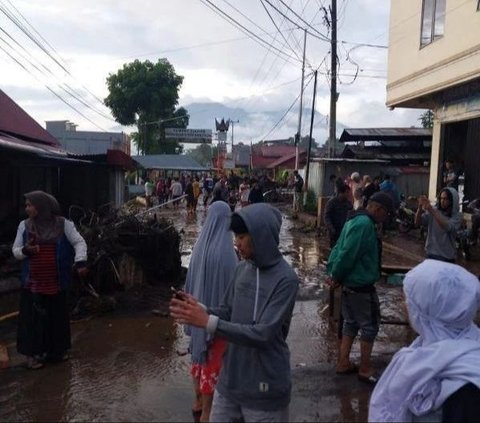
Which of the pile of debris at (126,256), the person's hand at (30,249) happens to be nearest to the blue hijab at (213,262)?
the person's hand at (30,249)

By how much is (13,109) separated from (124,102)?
32536 mm

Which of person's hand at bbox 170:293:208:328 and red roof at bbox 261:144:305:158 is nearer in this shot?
person's hand at bbox 170:293:208:328

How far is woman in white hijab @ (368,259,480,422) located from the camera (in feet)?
6.43

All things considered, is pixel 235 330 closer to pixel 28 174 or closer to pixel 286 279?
pixel 286 279

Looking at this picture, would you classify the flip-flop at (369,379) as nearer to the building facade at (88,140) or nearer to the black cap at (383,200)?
the black cap at (383,200)

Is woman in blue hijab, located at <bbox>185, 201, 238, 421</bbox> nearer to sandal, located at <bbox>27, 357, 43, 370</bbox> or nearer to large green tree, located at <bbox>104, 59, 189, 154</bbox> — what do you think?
sandal, located at <bbox>27, 357, 43, 370</bbox>

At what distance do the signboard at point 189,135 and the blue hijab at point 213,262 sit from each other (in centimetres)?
4902

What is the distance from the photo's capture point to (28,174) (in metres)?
11.6

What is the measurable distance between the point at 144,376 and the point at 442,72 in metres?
10.2

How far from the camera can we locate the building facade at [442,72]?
11.6 meters

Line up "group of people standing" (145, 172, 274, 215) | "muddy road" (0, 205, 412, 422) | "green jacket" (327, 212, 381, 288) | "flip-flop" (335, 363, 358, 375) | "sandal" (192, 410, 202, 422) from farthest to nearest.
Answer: "group of people standing" (145, 172, 274, 215) < "flip-flop" (335, 363, 358, 375) < "green jacket" (327, 212, 381, 288) < "muddy road" (0, 205, 412, 422) < "sandal" (192, 410, 202, 422)

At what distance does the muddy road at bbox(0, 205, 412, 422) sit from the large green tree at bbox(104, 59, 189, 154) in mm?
39551

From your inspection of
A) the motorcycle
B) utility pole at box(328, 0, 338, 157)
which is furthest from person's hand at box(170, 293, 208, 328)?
utility pole at box(328, 0, 338, 157)

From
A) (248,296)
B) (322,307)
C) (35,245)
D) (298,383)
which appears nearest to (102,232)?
(35,245)
